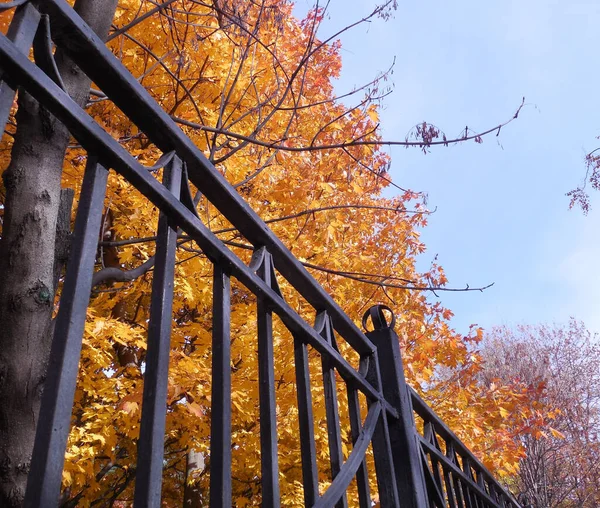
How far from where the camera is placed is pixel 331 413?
1498mm

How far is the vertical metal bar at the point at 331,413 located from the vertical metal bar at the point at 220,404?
0.52 metres

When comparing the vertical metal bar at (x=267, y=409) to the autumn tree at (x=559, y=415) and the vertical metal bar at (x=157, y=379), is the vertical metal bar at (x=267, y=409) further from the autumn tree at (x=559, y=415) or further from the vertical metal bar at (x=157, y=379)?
the autumn tree at (x=559, y=415)

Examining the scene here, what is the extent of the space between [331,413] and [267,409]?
39 centimetres

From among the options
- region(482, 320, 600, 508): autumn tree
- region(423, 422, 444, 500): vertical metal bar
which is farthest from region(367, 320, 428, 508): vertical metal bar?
region(482, 320, 600, 508): autumn tree

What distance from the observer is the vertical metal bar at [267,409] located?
110 cm

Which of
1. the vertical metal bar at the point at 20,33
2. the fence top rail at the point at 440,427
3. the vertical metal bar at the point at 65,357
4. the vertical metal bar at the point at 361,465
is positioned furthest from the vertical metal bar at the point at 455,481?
the vertical metal bar at the point at 20,33

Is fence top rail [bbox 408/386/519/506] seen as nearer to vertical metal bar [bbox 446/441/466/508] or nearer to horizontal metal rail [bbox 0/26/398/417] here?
vertical metal bar [bbox 446/441/466/508]

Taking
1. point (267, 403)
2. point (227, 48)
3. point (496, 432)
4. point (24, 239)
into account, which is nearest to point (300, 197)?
point (227, 48)

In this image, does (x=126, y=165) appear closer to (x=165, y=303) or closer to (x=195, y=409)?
(x=165, y=303)

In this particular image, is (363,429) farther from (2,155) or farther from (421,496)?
(2,155)

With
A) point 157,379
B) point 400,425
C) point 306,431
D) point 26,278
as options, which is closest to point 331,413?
point 306,431

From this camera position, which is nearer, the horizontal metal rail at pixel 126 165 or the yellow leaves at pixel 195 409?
the horizontal metal rail at pixel 126 165

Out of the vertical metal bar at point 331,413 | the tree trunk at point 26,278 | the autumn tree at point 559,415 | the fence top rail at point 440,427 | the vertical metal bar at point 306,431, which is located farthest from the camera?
the autumn tree at point 559,415

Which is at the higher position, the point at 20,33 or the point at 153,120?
the point at 153,120
